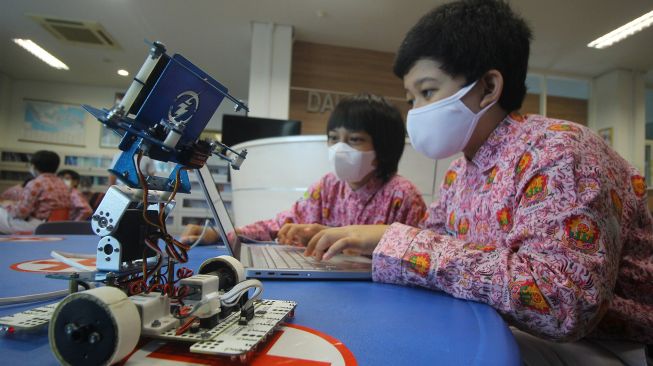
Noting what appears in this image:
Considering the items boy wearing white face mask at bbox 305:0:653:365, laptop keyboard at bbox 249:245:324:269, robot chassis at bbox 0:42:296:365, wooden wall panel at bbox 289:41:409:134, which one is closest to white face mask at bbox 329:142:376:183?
boy wearing white face mask at bbox 305:0:653:365

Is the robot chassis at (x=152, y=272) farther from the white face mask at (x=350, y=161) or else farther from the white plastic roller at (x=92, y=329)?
the white face mask at (x=350, y=161)

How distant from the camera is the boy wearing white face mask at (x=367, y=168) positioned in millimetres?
1323

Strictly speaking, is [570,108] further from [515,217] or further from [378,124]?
[515,217]

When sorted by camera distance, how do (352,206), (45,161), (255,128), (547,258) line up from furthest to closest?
(45,161)
(255,128)
(352,206)
(547,258)

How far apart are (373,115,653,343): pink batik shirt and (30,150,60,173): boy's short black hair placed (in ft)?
12.4

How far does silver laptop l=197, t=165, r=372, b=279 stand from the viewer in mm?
538

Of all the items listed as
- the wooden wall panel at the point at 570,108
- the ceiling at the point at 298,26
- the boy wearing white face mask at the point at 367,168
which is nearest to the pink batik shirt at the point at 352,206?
the boy wearing white face mask at the point at 367,168

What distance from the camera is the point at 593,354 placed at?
63 cm

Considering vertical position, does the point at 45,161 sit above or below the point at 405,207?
above

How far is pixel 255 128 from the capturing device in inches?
123

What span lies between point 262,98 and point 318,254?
3.53m

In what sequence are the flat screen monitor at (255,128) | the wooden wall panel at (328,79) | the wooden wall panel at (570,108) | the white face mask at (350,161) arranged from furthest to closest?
the wooden wall panel at (570,108) → the wooden wall panel at (328,79) → the flat screen monitor at (255,128) → the white face mask at (350,161)

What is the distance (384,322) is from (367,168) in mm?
949

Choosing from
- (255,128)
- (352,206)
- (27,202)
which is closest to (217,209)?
(352,206)
